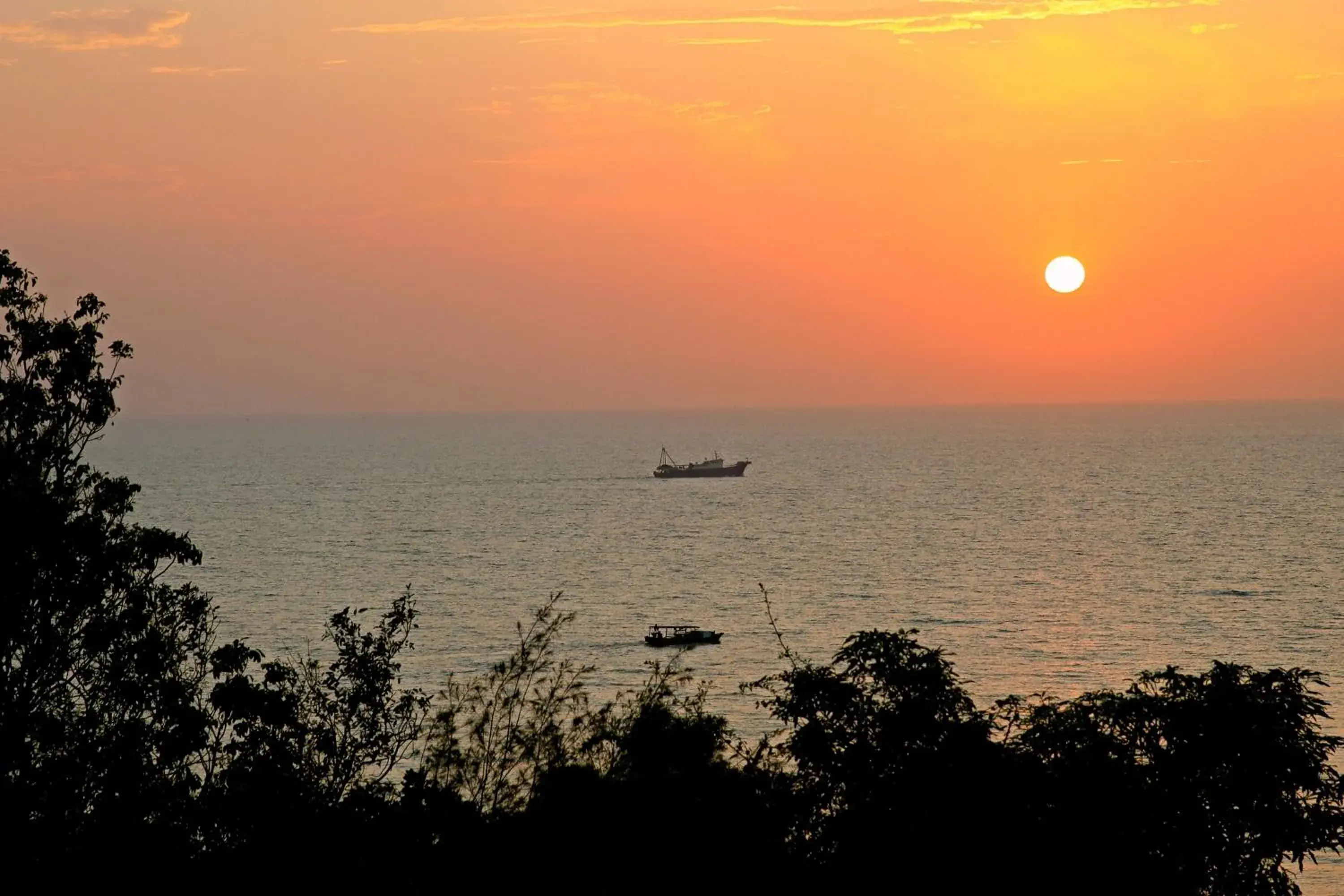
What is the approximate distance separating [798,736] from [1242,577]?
387 ft

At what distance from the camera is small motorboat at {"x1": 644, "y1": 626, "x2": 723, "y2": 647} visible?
10094 centimetres

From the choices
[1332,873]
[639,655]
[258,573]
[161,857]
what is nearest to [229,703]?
[161,857]

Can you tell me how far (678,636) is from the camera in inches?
3986

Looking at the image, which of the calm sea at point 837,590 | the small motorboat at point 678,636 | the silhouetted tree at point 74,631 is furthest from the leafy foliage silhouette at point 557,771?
the small motorboat at point 678,636

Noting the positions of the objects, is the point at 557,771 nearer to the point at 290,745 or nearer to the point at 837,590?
the point at 290,745

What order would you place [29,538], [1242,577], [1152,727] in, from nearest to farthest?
[29,538] < [1152,727] < [1242,577]

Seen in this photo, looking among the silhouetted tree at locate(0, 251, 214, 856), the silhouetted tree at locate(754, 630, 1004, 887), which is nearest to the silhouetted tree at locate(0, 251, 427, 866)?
the silhouetted tree at locate(0, 251, 214, 856)

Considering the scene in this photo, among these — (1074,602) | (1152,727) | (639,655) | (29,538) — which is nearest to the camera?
(29,538)

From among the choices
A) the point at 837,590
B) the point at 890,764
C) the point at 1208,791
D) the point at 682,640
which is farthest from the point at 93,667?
the point at 837,590

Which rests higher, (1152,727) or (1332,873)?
(1152,727)

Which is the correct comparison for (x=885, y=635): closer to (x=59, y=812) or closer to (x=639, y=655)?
(x=59, y=812)

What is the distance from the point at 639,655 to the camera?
100250 millimetres

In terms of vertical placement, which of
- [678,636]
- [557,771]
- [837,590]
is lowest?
[557,771]

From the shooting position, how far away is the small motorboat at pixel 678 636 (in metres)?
101
